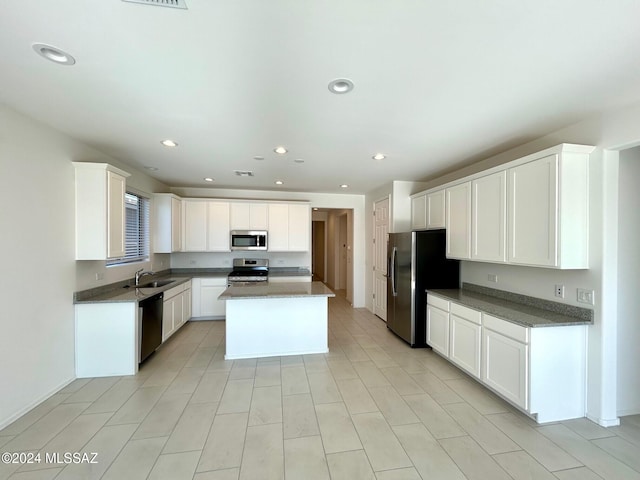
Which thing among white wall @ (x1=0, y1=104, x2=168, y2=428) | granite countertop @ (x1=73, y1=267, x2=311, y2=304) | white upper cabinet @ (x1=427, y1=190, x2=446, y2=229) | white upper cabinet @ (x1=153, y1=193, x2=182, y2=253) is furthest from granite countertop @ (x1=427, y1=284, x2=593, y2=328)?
white upper cabinet @ (x1=153, y1=193, x2=182, y2=253)

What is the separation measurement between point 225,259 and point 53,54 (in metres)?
4.52

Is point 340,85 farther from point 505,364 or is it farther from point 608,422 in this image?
point 608,422

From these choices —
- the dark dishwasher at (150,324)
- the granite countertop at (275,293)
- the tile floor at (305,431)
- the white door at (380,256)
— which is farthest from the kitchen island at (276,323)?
the white door at (380,256)

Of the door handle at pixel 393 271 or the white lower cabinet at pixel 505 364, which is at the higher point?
the door handle at pixel 393 271

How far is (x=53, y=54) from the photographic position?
157 centimetres

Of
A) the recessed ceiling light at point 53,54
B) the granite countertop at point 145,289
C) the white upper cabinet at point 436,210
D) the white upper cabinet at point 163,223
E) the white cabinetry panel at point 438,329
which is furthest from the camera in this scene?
the white upper cabinet at point 163,223

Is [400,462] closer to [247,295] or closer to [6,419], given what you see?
[247,295]

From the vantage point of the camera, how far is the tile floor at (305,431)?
1.82 m

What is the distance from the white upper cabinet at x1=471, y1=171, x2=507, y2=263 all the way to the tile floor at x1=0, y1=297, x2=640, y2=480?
143 centimetres

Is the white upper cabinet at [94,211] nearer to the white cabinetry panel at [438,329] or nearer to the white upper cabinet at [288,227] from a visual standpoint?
the white upper cabinet at [288,227]

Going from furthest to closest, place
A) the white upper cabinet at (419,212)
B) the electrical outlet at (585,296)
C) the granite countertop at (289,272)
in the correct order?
the granite countertop at (289,272) < the white upper cabinet at (419,212) < the electrical outlet at (585,296)

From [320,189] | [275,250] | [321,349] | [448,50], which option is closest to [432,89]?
[448,50]

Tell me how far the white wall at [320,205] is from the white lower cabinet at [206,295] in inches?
28.6

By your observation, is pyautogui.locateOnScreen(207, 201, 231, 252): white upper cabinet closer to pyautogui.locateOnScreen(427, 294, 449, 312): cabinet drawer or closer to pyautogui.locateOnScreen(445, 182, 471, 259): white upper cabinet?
pyautogui.locateOnScreen(427, 294, 449, 312): cabinet drawer
